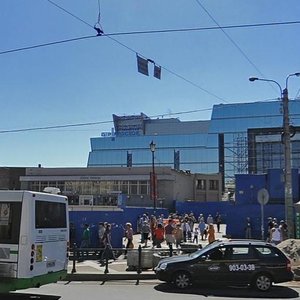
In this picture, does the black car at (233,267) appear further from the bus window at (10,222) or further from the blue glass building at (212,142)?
the blue glass building at (212,142)

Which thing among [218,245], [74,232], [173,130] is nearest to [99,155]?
[173,130]

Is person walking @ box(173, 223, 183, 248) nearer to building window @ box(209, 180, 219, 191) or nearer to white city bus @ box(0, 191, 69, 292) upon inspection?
white city bus @ box(0, 191, 69, 292)

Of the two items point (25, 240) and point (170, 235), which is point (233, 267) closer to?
point (25, 240)

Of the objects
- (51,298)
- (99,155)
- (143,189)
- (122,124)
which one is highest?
(122,124)

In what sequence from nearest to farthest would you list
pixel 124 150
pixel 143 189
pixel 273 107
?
pixel 143 189, pixel 273 107, pixel 124 150

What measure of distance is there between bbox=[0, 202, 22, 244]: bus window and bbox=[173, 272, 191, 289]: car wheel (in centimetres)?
546

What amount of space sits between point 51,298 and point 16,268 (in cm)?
195

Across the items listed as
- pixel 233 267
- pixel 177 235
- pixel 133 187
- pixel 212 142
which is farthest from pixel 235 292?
pixel 212 142

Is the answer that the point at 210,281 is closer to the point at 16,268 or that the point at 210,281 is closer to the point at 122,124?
the point at 16,268

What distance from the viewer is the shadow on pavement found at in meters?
13.7

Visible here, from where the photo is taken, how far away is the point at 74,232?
82.6ft

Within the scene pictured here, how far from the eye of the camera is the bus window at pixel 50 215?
11633 millimetres

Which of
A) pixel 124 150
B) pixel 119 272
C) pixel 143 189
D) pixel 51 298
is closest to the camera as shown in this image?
pixel 51 298

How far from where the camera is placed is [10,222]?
1129 cm
